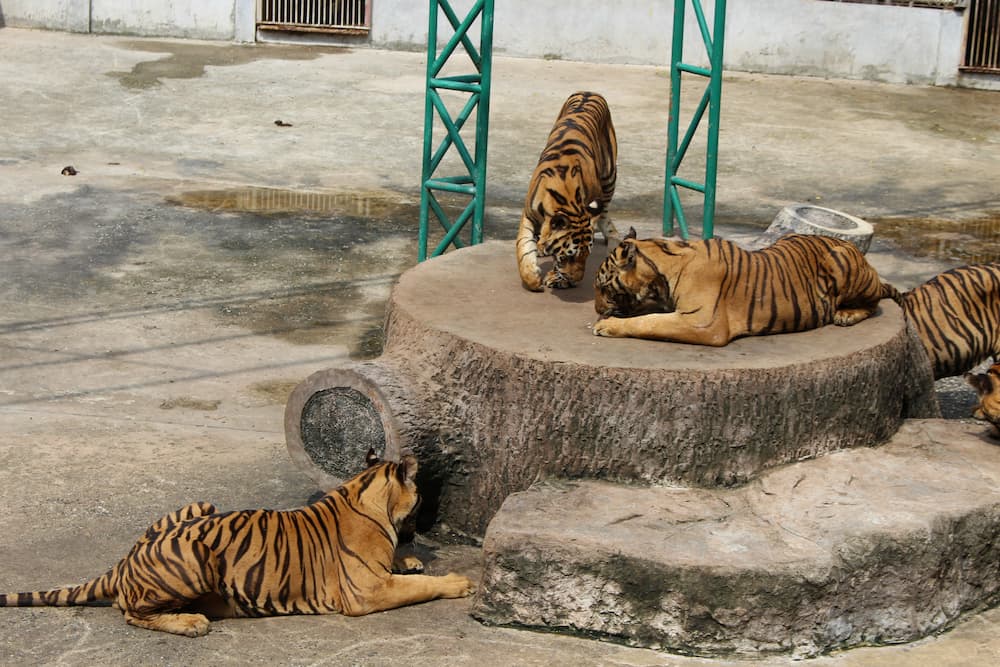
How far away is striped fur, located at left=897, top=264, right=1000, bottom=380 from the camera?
24.7 ft

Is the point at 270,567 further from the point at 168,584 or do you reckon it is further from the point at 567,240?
the point at 567,240

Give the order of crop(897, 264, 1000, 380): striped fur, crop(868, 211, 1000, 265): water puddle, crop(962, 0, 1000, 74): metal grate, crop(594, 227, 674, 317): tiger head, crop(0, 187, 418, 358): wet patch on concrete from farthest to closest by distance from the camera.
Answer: crop(962, 0, 1000, 74): metal grate → crop(868, 211, 1000, 265): water puddle → crop(0, 187, 418, 358): wet patch on concrete → crop(897, 264, 1000, 380): striped fur → crop(594, 227, 674, 317): tiger head

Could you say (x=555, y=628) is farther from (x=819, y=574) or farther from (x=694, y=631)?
(x=819, y=574)

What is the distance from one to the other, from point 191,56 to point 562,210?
10897 millimetres

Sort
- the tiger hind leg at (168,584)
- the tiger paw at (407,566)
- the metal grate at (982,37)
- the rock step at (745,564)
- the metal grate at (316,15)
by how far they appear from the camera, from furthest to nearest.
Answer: the metal grate at (316,15), the metal grate at (982,37), the tiger paw at (407,566), the rock step at (745,564), the tiger hind leg at (168,584)

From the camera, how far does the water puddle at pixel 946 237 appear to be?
36.7ft

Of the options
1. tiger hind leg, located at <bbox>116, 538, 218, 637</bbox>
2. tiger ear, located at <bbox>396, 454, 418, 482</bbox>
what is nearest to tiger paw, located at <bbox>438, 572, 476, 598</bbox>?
tiger ear, located at <bbox>396, 454, 418, 482</bbox>

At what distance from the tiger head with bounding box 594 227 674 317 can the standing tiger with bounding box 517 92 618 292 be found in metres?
0.50

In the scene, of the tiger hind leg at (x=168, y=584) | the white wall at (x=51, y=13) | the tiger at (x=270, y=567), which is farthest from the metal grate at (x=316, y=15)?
the tiger hind leg at (x=168, y=584)

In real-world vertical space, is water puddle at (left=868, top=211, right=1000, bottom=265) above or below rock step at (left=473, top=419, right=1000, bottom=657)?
above

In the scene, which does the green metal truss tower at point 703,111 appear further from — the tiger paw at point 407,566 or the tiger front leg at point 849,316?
the tiger paw at point 407,566

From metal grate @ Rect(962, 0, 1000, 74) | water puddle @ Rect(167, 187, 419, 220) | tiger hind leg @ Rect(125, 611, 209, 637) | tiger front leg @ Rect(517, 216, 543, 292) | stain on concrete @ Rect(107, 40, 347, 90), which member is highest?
metal grate @ Rect(962, 0, 1000, 74)

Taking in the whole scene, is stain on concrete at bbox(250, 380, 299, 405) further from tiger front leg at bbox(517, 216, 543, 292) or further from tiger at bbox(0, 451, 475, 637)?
tiger at bbox(0, 451, 475, 637)

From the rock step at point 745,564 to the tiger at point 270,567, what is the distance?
1.28 ft
